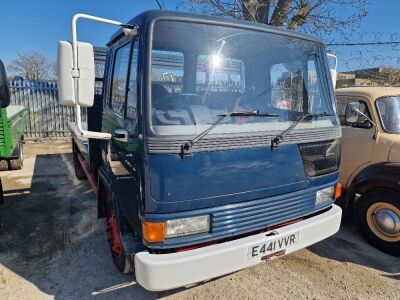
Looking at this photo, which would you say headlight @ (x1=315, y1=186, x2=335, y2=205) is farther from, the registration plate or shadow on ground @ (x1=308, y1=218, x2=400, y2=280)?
shadow on ground @ (x1=308, y1=218, x2=400, y2=280)

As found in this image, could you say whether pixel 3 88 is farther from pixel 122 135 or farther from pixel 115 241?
pixel 115 241

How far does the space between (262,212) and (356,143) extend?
2.36m

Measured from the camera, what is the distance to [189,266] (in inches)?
86.5

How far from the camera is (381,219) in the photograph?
12.1 ft

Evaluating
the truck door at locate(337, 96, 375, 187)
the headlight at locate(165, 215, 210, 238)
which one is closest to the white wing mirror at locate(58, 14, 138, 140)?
the headlight at locate(165, 215, 210, 238)

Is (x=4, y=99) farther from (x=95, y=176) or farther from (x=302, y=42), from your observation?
(x=302, y=42)

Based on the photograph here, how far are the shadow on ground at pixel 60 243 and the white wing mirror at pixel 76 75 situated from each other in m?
1.74

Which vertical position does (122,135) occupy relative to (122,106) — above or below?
below

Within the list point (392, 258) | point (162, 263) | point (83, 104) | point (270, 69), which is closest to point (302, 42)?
point (270, 69)

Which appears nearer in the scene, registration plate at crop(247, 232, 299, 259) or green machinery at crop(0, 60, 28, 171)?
registration plate at crop(247, 232, 299, 259)

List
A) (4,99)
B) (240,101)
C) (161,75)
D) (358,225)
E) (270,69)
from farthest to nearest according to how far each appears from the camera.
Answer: (358,225) < (4,99) < (270,69) < (240,101) < (161,75)

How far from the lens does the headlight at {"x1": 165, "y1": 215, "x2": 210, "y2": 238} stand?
7.34ft

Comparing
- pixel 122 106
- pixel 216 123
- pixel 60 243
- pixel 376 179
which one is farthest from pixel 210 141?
pixel 60 243

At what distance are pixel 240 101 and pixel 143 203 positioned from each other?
109 centimetres
